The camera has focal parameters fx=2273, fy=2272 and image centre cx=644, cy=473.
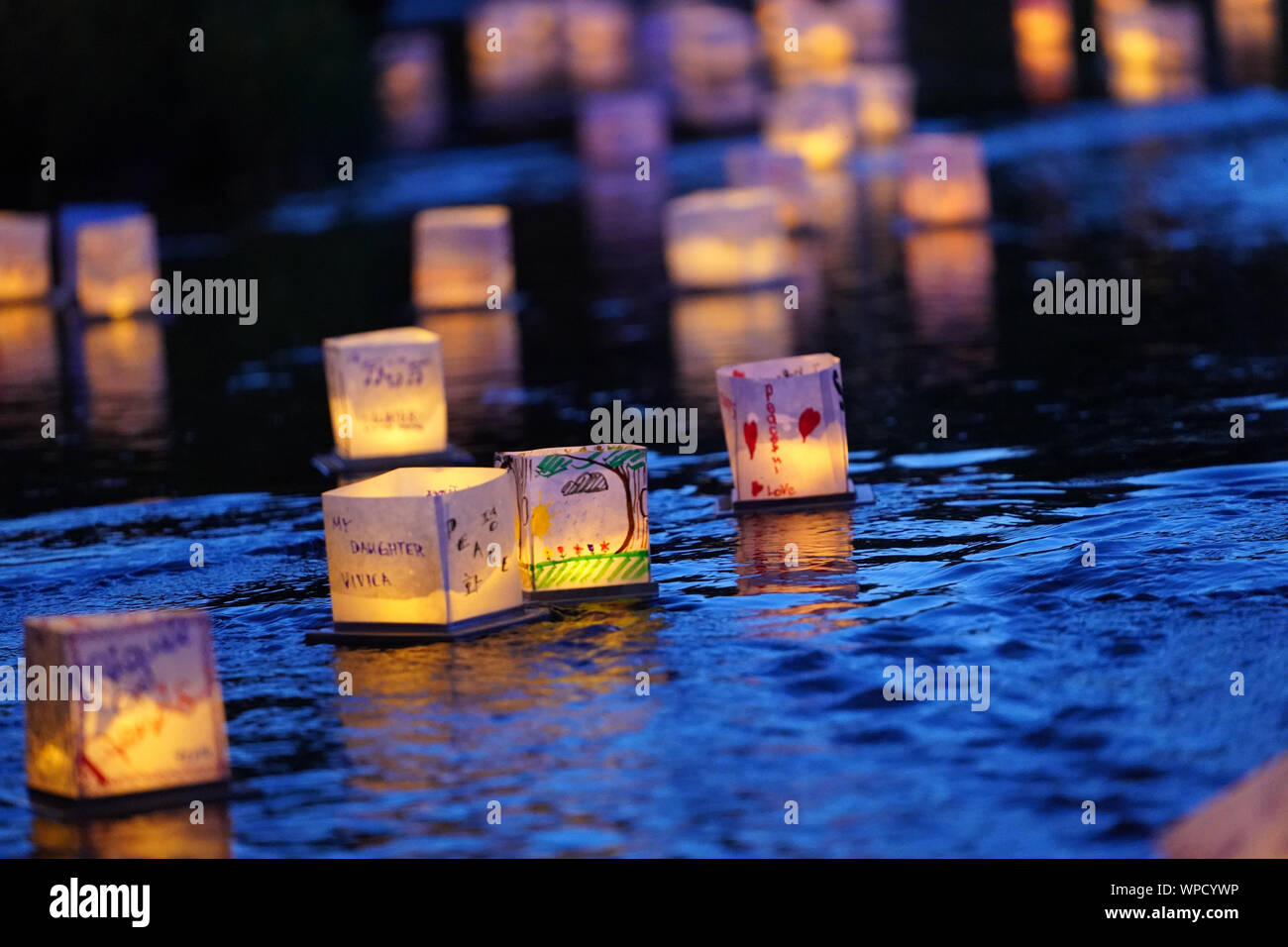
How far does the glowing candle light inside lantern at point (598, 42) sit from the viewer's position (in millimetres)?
43938

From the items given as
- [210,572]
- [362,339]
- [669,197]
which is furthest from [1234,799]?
[669,197]

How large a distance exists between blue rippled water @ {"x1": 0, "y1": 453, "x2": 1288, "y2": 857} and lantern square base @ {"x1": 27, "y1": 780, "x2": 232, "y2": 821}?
0.08 metres

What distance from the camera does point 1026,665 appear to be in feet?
27.7

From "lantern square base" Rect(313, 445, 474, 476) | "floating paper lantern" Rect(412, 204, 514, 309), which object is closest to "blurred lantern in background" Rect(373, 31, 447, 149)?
"floating paper lantern" Rect(412, 204, 514, 309)

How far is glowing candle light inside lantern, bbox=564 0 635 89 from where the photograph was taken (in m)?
43.9

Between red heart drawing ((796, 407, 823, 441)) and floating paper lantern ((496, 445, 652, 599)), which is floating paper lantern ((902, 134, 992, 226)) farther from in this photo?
floating paper lantern ((496, 445, 652, 599))

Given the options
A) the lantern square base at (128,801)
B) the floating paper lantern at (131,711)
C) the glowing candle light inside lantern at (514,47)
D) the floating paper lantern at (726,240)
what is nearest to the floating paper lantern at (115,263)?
the floating paper lantern at (726,240)

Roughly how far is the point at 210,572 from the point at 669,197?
18168 mm

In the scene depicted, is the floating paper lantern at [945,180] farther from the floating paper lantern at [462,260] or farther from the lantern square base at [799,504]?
the lantern square base at [799,504]

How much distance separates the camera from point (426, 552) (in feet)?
30.2

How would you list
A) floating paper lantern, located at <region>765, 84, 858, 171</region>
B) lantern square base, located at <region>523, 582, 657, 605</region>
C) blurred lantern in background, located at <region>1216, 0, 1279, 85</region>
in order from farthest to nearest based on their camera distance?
blurred lantern in background, located at <region>1216, 0, 1279, 85</region> < floating paper lantern, located at <region>765, 84, 858, 171</region> < lantern square base, located at <region>523, 582, 657, 605</region>

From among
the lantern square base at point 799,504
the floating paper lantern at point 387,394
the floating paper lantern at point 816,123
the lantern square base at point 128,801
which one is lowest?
the lantern square base at point 128,801

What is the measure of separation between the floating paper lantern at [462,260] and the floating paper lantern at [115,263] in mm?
3041

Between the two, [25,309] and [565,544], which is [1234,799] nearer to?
[565,544]
